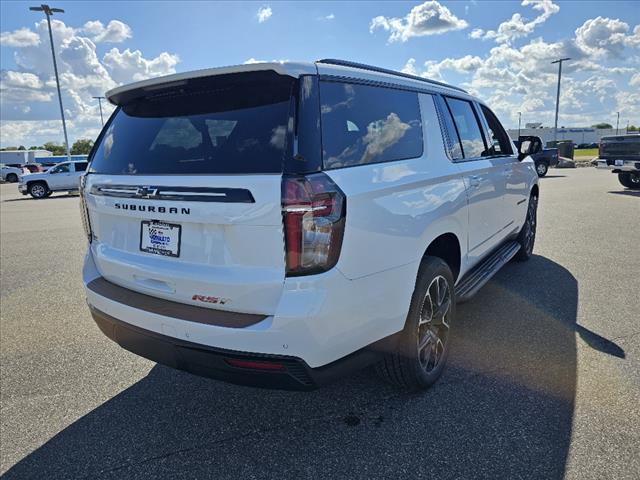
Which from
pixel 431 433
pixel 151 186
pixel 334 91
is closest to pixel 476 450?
pixel 431 433

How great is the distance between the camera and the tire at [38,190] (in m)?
21.3

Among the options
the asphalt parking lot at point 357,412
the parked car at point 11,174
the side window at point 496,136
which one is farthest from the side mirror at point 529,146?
the parked car at point 11,174

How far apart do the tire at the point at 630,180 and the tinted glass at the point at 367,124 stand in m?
14.1

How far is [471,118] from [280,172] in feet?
8.53

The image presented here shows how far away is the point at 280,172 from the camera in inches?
80.6

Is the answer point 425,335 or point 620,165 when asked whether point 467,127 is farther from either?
point 620,165

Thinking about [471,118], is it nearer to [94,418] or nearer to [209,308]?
[209,308]

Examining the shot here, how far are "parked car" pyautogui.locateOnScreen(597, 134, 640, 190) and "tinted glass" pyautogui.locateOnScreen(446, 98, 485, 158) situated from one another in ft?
37.4

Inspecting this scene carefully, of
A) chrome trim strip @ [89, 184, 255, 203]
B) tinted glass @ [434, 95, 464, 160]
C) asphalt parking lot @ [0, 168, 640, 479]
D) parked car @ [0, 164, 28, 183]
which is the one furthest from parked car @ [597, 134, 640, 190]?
parked car @ [0, 164, 28, 183]

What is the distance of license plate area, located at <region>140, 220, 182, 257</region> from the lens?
7.56 ft

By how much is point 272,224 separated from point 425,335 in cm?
146

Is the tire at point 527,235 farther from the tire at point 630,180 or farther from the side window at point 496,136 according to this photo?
the tire at point 630,180

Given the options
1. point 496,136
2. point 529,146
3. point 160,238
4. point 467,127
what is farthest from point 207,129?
point 529,146

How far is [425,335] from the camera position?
117 inches
